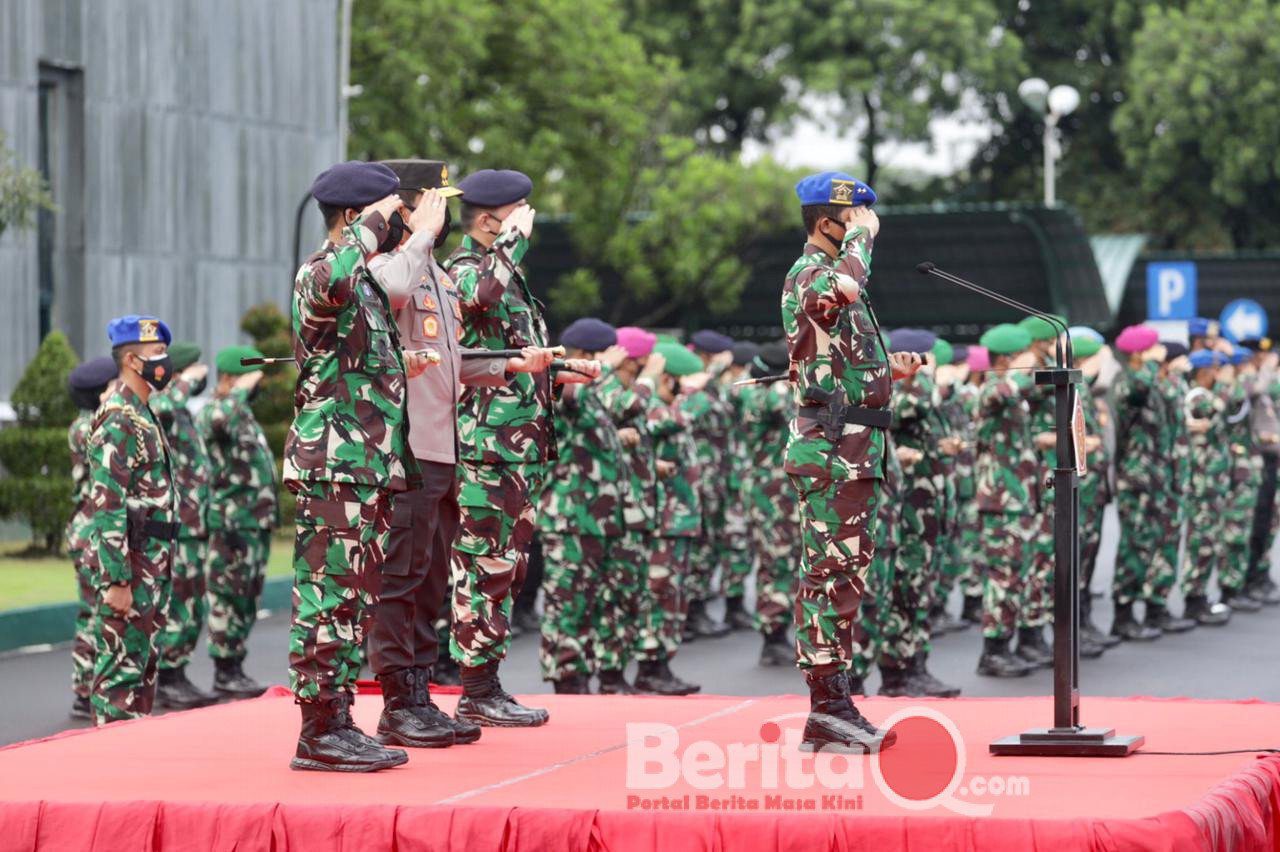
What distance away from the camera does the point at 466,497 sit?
26.3 ft

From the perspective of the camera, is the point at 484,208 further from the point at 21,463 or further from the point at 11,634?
the point at 21,463

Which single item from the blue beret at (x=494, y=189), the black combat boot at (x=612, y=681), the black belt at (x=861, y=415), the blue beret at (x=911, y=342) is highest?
the blue beret at (x=494, y=189)

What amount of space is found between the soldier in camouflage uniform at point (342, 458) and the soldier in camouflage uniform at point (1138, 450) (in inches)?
337

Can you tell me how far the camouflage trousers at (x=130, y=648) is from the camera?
31.3 feet

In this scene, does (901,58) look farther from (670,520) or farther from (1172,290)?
(670,520)

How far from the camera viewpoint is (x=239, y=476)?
12.5 meters

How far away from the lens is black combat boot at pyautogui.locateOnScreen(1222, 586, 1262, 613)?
17.2 meters

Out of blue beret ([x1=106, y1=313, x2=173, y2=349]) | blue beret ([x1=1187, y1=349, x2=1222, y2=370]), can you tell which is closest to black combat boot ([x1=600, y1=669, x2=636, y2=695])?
blue beret ([x1=106, y1=313, x2=173, y2=349])

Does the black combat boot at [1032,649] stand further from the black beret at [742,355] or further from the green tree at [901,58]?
the green tree at [901,58]

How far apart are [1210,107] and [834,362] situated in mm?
40339

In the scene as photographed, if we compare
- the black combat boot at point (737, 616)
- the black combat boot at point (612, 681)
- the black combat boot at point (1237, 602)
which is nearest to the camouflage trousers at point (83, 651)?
the black combat boot at point (612, 681)

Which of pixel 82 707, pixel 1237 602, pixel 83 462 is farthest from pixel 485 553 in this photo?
pixel 1237 602

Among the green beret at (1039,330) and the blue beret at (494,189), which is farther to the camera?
the green beret at (1039,330)

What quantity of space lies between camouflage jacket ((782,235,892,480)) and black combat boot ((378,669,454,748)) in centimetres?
164
